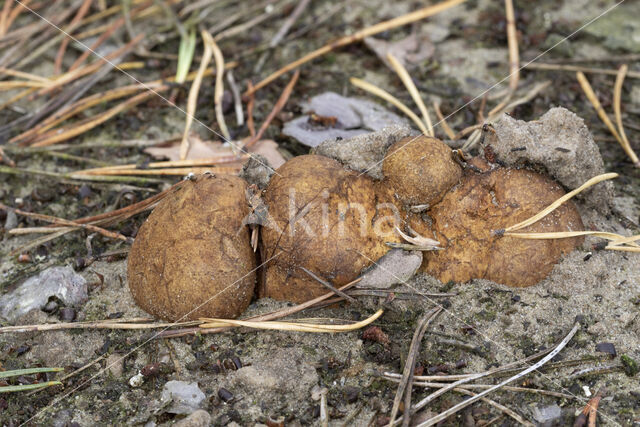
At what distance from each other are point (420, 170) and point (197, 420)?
1483mm

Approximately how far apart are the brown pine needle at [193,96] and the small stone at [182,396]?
1702mm

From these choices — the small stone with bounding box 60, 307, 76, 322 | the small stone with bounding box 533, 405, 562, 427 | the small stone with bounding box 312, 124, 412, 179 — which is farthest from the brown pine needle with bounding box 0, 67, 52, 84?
the small stone with bounding box 533, 405, 562, 427

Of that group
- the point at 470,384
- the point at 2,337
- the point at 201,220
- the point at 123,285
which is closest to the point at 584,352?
the point at 470,384

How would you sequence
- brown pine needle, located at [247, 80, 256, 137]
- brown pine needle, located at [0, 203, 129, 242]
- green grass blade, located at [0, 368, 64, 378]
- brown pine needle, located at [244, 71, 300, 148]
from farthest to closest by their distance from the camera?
1. brown pine needle, located at [247, 80, 256, 137]
2. brown pine needle, located at [244, 71, 300, 148]
3. brown pine needle, located at [0, 203, 129, 242]
4. green grass blade, located at [0, 368, 64, 378]

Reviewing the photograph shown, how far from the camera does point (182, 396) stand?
2.67 metres

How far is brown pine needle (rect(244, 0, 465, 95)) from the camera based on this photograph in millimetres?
4637

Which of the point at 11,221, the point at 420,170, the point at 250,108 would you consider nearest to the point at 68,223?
the point at 11,221

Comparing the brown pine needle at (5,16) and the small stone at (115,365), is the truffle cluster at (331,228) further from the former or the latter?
the brown pine needle at (5,16)

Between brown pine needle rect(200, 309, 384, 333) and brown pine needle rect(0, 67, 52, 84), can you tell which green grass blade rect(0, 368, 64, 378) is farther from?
brown pine needle rect(0, 67, 52, 84)

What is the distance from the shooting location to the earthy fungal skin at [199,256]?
9.30 ft

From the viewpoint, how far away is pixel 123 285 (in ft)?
10.6

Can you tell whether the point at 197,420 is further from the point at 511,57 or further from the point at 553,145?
the point at 511,57

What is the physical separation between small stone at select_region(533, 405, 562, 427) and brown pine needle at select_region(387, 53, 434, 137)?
1.80 m

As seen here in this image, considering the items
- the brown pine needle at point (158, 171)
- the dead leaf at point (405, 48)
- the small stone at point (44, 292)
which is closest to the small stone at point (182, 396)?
the small stone at point (44, 292)
